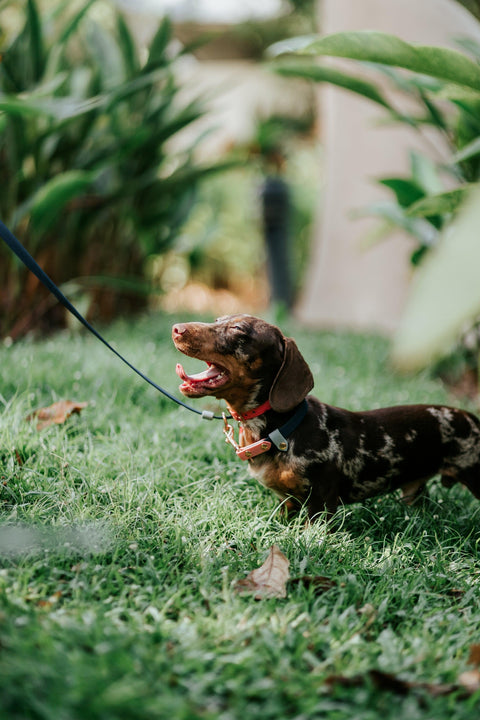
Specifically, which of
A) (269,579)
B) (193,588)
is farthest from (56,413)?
(269,579)

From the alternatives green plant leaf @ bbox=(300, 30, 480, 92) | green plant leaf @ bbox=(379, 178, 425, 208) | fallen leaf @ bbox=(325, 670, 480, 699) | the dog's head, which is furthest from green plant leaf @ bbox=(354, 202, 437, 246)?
fallen leaf @ bbox=(325, 670, 480, 699)

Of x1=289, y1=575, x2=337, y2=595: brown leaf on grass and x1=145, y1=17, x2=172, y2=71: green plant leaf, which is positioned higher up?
x1=145, y1=17, x2=172, y2=71: green plant leaf

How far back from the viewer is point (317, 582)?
1.65 meters

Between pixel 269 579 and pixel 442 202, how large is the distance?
1.45 m

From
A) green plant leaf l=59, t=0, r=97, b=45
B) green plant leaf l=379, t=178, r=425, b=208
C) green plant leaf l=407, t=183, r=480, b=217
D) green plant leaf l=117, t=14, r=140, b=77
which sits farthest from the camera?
green plant leaf l=117, t=14, r=140, b=77

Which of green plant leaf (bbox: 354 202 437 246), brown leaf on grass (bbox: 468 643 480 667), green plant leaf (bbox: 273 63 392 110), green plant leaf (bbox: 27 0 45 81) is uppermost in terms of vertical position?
green plant leaf (bbox: 27 0 45 81)

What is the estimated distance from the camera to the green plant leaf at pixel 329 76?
287cm

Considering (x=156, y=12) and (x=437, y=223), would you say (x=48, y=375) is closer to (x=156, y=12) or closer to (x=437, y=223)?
(x=437, y=223)

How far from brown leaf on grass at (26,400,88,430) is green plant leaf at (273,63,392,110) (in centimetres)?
176

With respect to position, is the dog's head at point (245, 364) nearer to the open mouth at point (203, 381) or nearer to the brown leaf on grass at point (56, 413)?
the open mouth at point (203, 381)

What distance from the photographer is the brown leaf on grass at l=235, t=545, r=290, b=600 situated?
1.55 metres

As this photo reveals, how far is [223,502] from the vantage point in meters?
1.97

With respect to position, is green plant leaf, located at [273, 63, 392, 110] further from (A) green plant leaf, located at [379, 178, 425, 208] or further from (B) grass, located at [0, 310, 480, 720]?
(B) grass, located at [0, 310, 480, 720]

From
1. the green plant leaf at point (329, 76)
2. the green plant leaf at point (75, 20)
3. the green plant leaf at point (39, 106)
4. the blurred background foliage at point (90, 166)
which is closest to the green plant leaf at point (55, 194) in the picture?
the blurred background foliage at point (90, 166)
